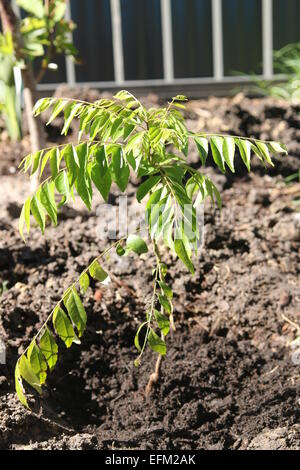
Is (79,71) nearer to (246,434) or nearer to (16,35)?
(16,35)

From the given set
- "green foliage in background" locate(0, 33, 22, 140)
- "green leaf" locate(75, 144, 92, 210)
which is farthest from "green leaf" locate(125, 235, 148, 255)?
"green foliage in background" locate(0, 33, 22, 140)

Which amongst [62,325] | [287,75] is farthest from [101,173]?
[287,75]

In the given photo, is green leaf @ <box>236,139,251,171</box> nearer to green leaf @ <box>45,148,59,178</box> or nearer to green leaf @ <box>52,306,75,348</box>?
green leaf @ <box>45,148,59,178</box>

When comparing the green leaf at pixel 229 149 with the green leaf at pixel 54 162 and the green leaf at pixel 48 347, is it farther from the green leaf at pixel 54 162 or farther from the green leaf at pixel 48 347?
the green leaf at pixel 48 347

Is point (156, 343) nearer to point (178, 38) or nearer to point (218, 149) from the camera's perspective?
point (218, 149)

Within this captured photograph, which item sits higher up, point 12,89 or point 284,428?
point 12,89

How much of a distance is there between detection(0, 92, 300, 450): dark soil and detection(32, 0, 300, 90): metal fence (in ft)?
9.39

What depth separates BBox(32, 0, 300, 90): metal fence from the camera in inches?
278

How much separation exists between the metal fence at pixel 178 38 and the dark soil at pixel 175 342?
2862 millimetres

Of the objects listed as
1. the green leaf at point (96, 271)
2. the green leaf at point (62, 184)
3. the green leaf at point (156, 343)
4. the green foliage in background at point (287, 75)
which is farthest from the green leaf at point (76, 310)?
the green foliage in background at point (287, 75)

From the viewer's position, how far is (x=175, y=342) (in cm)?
361

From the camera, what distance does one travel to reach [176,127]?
268 centimetres
